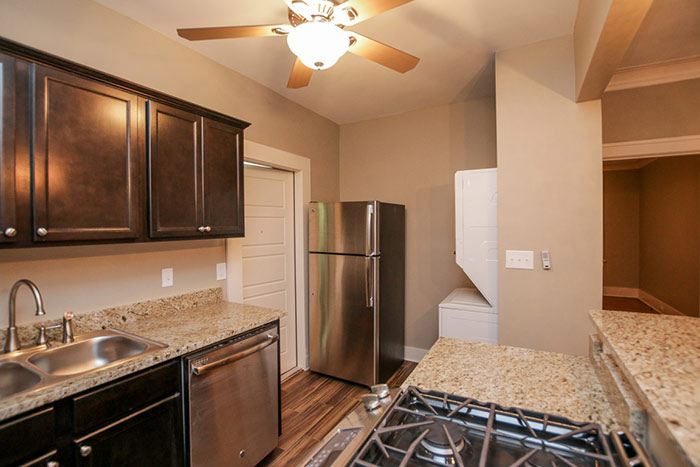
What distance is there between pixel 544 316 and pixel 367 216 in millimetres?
1533

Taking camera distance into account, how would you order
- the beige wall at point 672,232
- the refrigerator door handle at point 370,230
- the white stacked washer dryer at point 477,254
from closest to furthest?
the white stacked washer dryer at point 477,254 → the refrigerator door handle at point 370,230 → the beige wall at point 672,232

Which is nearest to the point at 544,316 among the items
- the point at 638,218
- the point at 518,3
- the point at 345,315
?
the point at 345,315

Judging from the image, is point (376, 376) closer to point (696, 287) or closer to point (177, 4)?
point (177, 4)

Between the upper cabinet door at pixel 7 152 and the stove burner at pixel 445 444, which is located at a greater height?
the upper cabinet door at pixel 7 152

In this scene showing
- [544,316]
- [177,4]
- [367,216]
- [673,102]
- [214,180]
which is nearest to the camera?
[177,4]

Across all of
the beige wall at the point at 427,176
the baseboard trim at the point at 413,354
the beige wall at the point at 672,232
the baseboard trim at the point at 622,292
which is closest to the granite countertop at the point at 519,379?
the beige wall at the point at 427,176

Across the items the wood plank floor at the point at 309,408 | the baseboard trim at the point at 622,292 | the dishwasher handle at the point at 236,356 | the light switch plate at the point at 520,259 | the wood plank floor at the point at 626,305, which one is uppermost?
the light switch plate at the point at 520,259

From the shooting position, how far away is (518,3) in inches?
73.3

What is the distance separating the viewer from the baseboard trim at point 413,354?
3457 millimetres

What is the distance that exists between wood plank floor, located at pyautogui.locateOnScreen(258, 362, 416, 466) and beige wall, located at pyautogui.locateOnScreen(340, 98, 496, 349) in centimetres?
77

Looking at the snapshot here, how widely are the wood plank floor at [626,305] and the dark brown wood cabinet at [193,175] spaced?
6.17 metres

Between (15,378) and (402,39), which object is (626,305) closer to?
(402,39)

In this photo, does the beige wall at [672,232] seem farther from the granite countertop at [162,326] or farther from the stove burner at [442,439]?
the granite countertop at [162,326]

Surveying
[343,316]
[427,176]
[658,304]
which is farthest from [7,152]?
[658,304]
